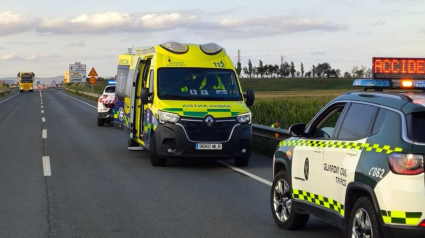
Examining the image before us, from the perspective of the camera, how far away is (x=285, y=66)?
539 feet

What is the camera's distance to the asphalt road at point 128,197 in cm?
796

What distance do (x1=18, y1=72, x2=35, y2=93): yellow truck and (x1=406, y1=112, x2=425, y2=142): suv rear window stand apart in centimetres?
9764

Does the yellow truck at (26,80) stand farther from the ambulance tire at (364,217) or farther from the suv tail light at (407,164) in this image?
the suv tail light at (407,164)

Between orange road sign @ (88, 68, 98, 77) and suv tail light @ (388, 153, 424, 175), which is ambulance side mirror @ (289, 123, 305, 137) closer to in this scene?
suv tail light @ (388, 153, 424, 175)

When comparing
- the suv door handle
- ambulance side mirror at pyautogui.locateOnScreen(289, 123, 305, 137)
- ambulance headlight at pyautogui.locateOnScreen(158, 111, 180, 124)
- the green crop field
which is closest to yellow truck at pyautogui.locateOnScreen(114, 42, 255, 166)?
ambulance headlight at pyautogui.locateOnScreen(158, 111, 180, 124)

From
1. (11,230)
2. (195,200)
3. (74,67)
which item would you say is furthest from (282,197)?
(74,67)

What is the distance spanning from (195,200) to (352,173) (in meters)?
4.27

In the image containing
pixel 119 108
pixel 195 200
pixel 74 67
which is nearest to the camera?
pixel 195 200

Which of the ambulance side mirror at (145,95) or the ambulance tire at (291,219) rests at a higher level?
the ambulance side mirror at (145,95)

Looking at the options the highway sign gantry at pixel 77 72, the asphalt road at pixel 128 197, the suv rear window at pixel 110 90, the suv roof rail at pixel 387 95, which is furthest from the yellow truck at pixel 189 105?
the highway sign gantry at pixel 77 72

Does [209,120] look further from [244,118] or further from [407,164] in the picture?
[407,164]

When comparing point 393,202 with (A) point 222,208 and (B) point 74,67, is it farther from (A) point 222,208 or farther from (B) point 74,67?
(B) point 74,67

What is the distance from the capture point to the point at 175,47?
14867 mm

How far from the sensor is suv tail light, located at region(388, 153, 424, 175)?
525 cm
